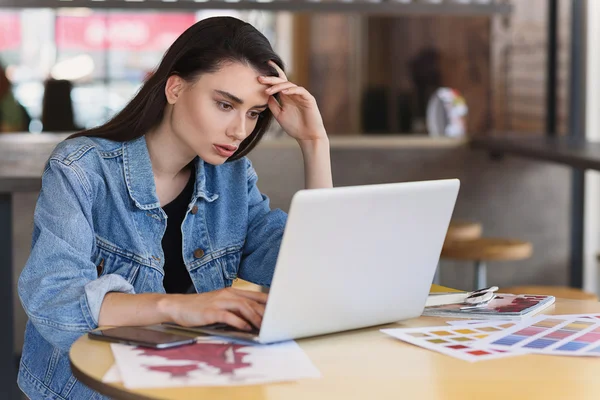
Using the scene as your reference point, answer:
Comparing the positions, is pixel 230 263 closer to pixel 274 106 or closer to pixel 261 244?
pixel 261 244

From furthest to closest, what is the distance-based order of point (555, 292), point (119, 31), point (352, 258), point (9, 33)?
point (119, 31) → point (9, 33) → point (555, 292) → point (352, 258)

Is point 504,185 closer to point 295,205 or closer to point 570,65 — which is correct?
point 570,65

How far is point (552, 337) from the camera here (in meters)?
1.28

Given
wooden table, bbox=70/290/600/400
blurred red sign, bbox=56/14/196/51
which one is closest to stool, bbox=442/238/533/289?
wooden table, bbox=70/290/600/400

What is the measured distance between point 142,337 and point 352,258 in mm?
300

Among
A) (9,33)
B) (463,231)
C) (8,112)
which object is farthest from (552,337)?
(9,33)

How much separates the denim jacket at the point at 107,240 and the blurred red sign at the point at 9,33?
8.87 m

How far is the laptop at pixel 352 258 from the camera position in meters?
1.16

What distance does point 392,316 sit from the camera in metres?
1.35

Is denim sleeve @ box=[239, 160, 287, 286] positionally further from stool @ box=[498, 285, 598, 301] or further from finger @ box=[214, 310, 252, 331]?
stool @ box=[498, 285, 598, 301]

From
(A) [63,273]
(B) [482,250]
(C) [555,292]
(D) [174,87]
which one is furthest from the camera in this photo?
(B) [482,250]

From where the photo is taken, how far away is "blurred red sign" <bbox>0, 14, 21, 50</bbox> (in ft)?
32.9

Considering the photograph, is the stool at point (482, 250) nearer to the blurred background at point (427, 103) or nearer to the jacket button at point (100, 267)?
the blurred background at point (427, 103)

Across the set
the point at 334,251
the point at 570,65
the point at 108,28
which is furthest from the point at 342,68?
the point at 334,251
